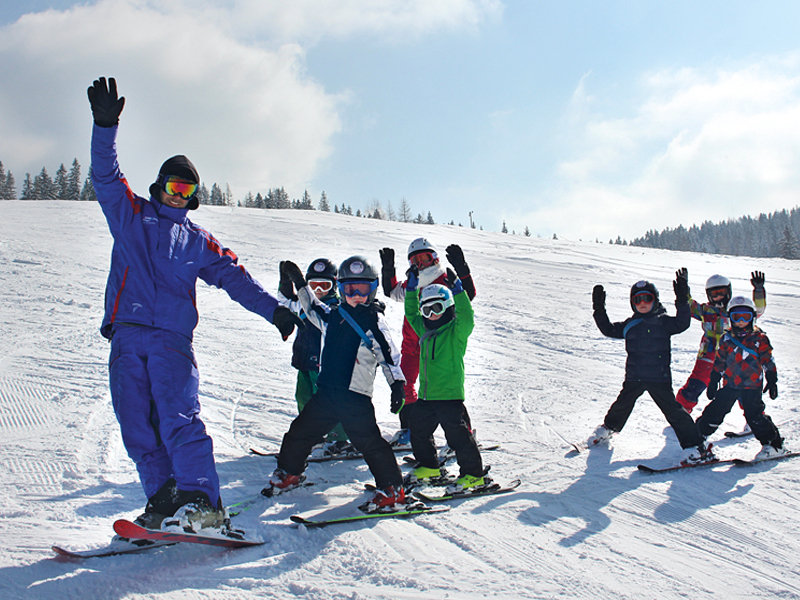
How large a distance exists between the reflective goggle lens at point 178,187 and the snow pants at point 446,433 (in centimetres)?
233

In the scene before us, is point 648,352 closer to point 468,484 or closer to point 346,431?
point 468,484

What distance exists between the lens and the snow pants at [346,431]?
366 centimetres

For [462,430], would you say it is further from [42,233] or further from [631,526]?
[42,233]

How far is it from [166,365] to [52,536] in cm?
120

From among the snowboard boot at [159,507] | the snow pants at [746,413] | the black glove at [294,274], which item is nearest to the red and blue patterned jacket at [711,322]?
the snow pants at [746,413]

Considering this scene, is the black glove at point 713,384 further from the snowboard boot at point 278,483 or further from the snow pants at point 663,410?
the snowboard boot at point 278,483

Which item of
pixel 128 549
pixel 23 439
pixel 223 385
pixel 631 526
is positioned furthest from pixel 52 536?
pixel 223 385

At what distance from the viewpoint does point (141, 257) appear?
115 inches

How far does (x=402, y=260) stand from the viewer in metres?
19.0

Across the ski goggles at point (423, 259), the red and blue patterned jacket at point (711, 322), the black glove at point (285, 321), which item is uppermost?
the ski goggles at point (423, 259)

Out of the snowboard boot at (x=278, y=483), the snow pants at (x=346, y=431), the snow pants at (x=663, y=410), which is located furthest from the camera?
the snow pants at (x=663, y=410)

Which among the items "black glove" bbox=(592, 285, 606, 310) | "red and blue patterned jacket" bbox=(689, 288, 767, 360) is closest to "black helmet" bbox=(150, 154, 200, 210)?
"black glove" bbox=(592, 285, 606, 310)

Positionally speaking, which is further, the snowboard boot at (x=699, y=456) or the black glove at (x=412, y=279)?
the black glove at (x=412, y=279)

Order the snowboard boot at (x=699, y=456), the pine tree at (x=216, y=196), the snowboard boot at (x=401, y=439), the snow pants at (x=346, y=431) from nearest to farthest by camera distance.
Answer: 1. the snow pants at (x=346, y=431)
2. the snowboard boot at (x=699, y=456)
3. the snowboard boot at (x=401, y=439)
4. the pine tree at (x=216, y=196)
